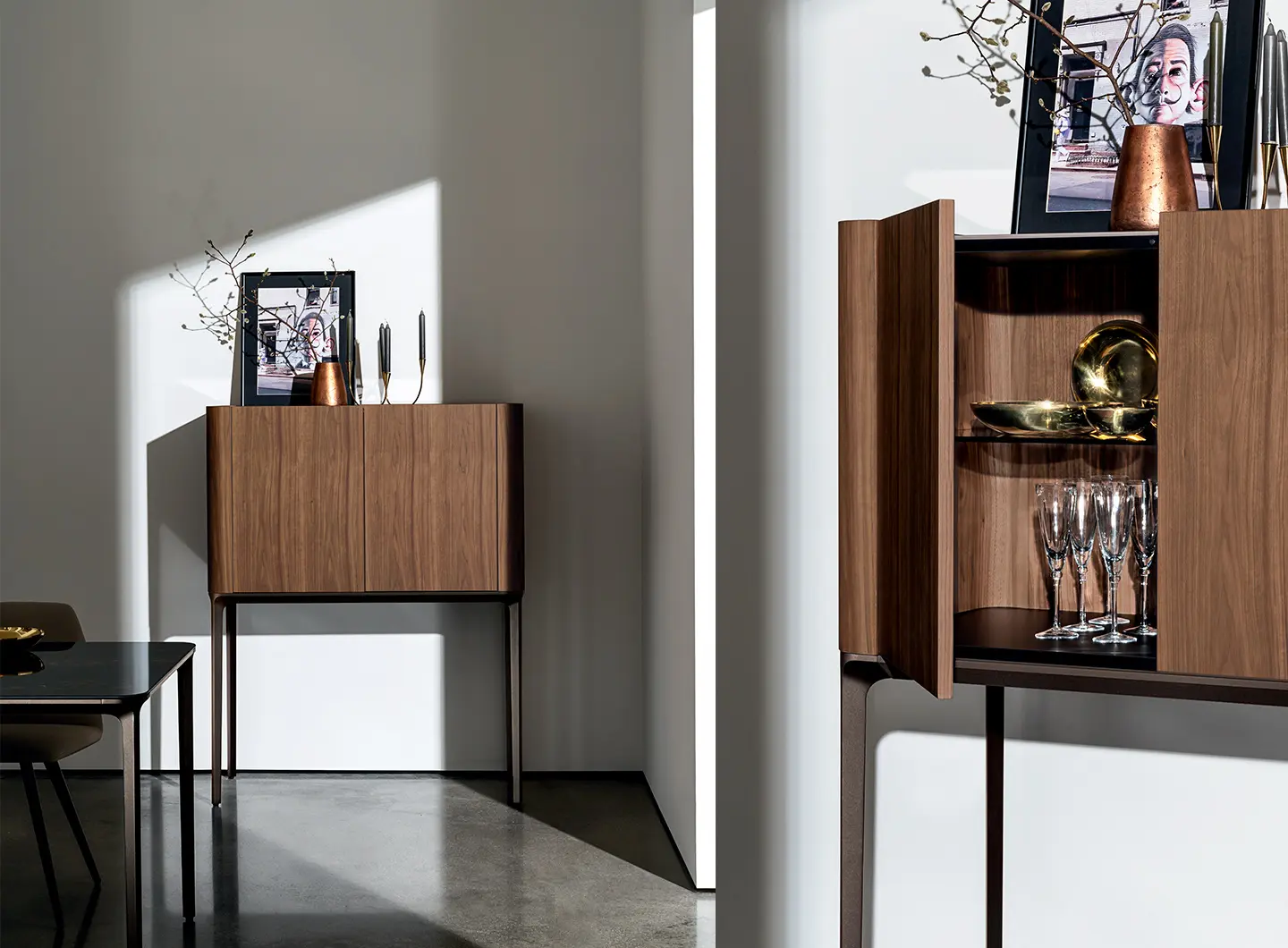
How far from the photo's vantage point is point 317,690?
15.5 feet

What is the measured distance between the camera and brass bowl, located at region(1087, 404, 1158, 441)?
5.22ft

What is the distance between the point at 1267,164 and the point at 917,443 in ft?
2.26

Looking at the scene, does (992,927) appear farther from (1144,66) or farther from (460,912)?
(460,912)

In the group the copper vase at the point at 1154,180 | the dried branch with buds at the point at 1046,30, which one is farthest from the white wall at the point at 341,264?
the copper vase at the point at 1154,180

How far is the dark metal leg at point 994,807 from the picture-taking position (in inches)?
74.9

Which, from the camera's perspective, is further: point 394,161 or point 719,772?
point 394,161

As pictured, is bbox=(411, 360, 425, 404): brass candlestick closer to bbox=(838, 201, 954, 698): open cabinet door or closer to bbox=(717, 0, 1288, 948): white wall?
bbox=(717, 0, 1288, 948): white wall

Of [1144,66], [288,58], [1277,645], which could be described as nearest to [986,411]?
[1277,645]

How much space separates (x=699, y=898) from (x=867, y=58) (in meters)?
2.49

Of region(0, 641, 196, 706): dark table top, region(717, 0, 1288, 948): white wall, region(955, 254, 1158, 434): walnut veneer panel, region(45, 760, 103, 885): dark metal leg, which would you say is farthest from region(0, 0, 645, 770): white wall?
region(955, 254, 1158, 434): walnut veneer panel

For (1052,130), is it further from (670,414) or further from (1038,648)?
(670,414)

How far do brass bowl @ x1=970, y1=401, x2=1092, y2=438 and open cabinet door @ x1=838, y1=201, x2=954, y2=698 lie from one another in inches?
5.7

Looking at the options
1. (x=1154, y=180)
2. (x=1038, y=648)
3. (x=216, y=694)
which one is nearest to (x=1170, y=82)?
(x=1154, y=180)

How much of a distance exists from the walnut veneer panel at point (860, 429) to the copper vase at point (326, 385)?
3.10 metres
